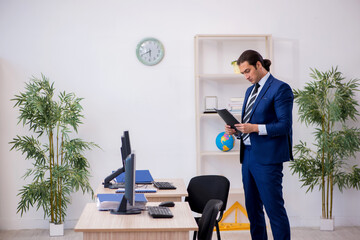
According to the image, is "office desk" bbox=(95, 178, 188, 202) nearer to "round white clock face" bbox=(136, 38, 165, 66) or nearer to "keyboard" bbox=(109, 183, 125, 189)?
"keyboard" bbox=(109, 183, 125, 189)

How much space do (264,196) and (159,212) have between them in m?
1.15

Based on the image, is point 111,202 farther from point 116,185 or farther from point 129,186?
point 116,185

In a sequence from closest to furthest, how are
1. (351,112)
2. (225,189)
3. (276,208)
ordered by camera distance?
1. (276,208)
2. (225,189)
3. (351,112)

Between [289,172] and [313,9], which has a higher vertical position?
[313,9]

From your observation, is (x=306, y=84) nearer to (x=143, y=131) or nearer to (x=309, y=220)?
(x=309, y=220)

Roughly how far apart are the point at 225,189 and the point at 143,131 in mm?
1994

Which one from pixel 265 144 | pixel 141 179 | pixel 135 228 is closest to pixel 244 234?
pixel 141 179

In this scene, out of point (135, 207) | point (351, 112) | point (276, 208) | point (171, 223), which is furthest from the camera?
point (351, 112)

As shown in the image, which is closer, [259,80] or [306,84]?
[259,80]

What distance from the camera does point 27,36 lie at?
5789 mm

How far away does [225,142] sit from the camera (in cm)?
566

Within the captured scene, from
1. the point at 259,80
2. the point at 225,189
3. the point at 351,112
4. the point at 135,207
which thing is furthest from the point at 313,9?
the point at 135,207

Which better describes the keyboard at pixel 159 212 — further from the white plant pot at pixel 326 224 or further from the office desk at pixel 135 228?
the white plant pot at pixel 326 224

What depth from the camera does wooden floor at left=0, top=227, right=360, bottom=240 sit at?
5.34 m
